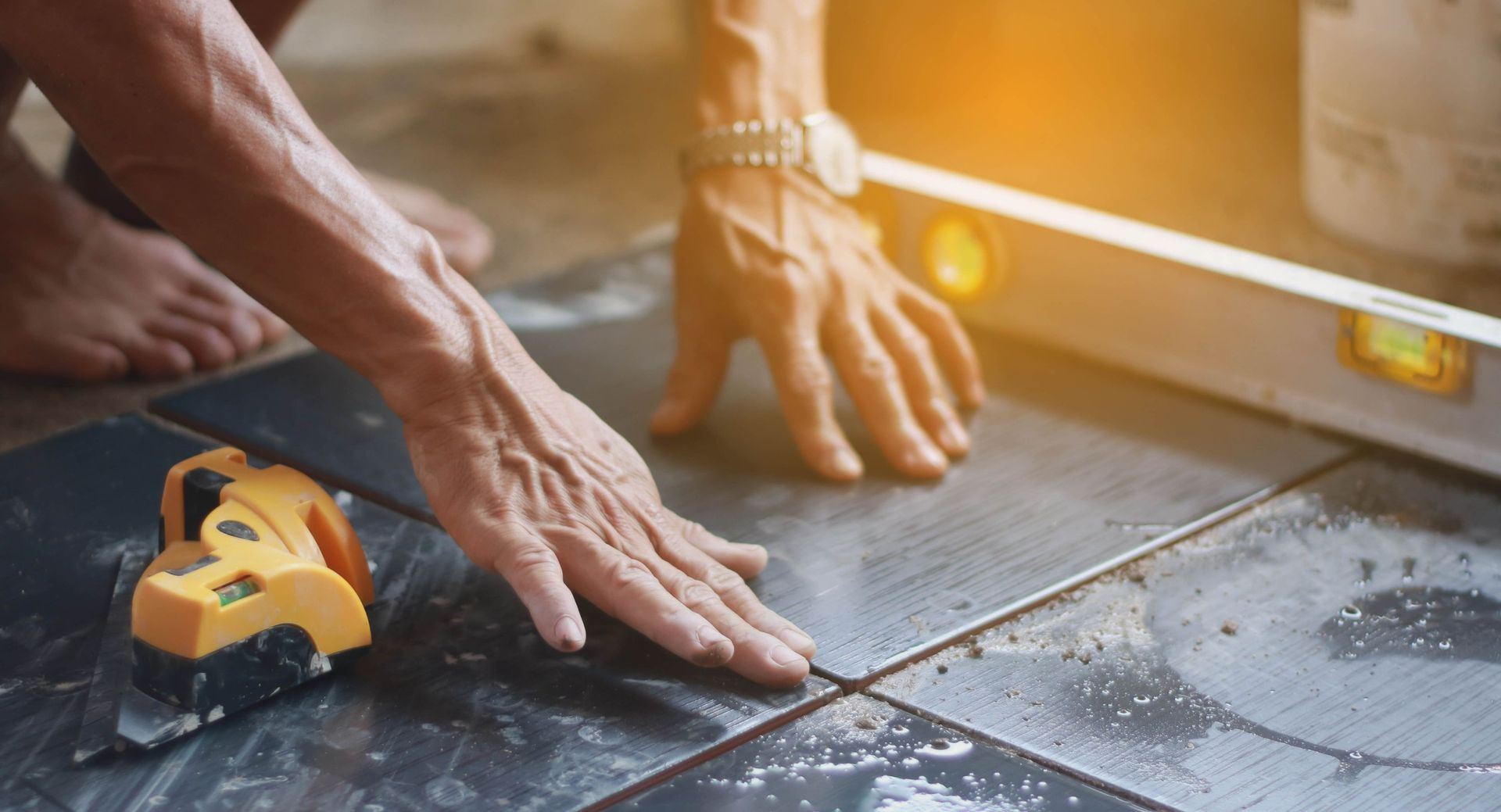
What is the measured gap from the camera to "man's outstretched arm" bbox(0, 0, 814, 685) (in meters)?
1.15

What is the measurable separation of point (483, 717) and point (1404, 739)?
26.1 inches

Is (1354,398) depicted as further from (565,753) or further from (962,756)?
(565,753)

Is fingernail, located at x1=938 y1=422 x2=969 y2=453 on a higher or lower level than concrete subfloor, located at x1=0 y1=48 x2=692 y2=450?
lower

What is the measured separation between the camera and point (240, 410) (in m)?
1.66

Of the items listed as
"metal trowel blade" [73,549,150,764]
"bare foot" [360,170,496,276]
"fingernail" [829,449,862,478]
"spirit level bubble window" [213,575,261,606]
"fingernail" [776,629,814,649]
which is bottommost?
"fingernail" [829,449,862,478]

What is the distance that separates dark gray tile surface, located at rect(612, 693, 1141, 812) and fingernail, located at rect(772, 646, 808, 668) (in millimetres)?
43

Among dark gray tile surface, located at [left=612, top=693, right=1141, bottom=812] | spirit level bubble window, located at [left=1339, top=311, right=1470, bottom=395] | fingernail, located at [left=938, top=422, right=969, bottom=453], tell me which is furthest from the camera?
fingernail, located at [left=938, top=422, right=969, bottom=453]

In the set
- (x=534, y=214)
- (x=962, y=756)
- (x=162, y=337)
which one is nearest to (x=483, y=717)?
(x=962, y=756)

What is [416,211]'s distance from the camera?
2.10 m

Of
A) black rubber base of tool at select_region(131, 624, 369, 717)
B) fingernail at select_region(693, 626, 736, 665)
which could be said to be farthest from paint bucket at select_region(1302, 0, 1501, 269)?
black rubber base of tool at select_region(131, 624, 369, 717)

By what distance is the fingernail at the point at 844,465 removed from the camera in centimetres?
148

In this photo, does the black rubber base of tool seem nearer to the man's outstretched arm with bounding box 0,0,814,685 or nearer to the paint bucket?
the man's outstretched arm with bounding box 0,0,814,685

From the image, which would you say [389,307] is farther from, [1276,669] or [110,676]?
[1276,669]

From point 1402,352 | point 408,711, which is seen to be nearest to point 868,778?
point 408,711
